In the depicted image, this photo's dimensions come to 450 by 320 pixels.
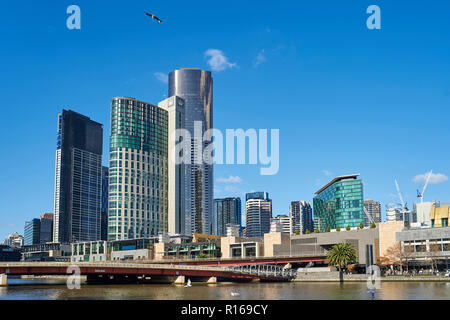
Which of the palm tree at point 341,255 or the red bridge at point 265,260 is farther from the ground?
the palm tree at point 341,255

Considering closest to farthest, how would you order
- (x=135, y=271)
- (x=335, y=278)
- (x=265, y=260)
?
(x=135, y=271), (x=335, y=278), (x=265, y=260)

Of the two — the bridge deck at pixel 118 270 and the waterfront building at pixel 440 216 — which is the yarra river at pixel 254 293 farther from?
the waterfront building at pixel 440 216

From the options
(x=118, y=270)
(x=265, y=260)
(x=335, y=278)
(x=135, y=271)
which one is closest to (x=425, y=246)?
(x=335, y=278)

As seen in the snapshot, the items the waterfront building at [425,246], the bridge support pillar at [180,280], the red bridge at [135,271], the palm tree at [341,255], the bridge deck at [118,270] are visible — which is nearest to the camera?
the bridge deck at [118,270]

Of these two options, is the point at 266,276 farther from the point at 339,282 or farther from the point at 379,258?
the point at 379,258

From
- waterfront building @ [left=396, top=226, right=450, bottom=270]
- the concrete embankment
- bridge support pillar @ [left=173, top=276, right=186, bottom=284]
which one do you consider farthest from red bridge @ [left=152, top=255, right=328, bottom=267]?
bridge support pillar @ [left=173, top=276, right=186, bottom=284]

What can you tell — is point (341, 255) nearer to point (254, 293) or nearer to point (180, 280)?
point (180, 280)

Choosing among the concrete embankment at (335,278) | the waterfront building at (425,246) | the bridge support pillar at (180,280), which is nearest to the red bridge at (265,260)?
the concrete embankment at (335,278)

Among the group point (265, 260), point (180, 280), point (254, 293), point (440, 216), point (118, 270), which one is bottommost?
point (180, 280)

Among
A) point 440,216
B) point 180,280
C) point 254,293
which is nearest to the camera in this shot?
point 254,293
